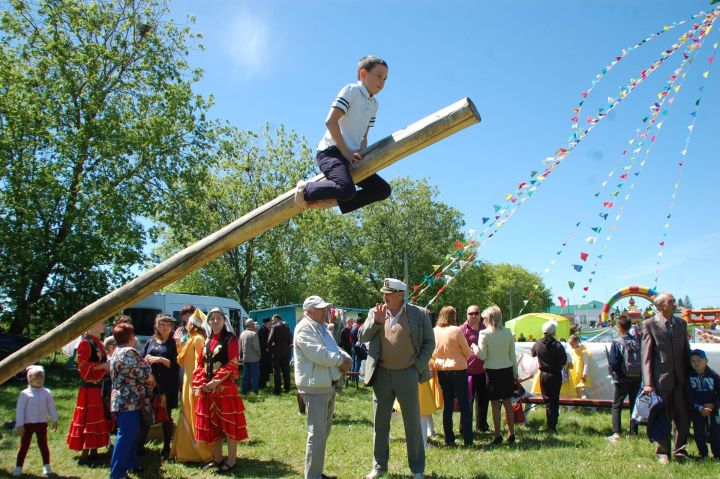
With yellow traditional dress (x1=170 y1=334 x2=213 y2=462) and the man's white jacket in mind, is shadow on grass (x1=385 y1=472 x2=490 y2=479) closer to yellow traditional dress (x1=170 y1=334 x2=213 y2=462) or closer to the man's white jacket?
the man's white jacket

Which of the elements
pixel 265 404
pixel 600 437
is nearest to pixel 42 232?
pixel 265 404

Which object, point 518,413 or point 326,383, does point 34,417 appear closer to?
point 326,383

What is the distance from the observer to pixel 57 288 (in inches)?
687

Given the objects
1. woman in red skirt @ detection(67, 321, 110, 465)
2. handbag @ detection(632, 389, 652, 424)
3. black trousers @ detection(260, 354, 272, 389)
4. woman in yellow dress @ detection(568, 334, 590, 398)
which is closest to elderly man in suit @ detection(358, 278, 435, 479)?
handbag @ detection(632, 389, 652, 424)

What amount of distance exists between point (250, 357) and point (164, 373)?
559cm

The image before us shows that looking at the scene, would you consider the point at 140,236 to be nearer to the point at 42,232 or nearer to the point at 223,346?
the point at 42,232

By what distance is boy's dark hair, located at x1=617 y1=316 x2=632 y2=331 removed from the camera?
24.8ft

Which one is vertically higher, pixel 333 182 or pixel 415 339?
pixel 333 182

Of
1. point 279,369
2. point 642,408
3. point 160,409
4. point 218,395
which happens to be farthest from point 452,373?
point 279,369

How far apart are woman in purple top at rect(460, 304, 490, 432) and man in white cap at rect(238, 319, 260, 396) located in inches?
228

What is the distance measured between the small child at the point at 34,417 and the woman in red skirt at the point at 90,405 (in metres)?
0.33

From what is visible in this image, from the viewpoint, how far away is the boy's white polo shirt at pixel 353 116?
3.44m

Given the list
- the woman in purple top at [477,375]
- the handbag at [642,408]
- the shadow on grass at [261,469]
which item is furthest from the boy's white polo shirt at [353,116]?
the handbag at [642,408]

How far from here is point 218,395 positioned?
239 inches
